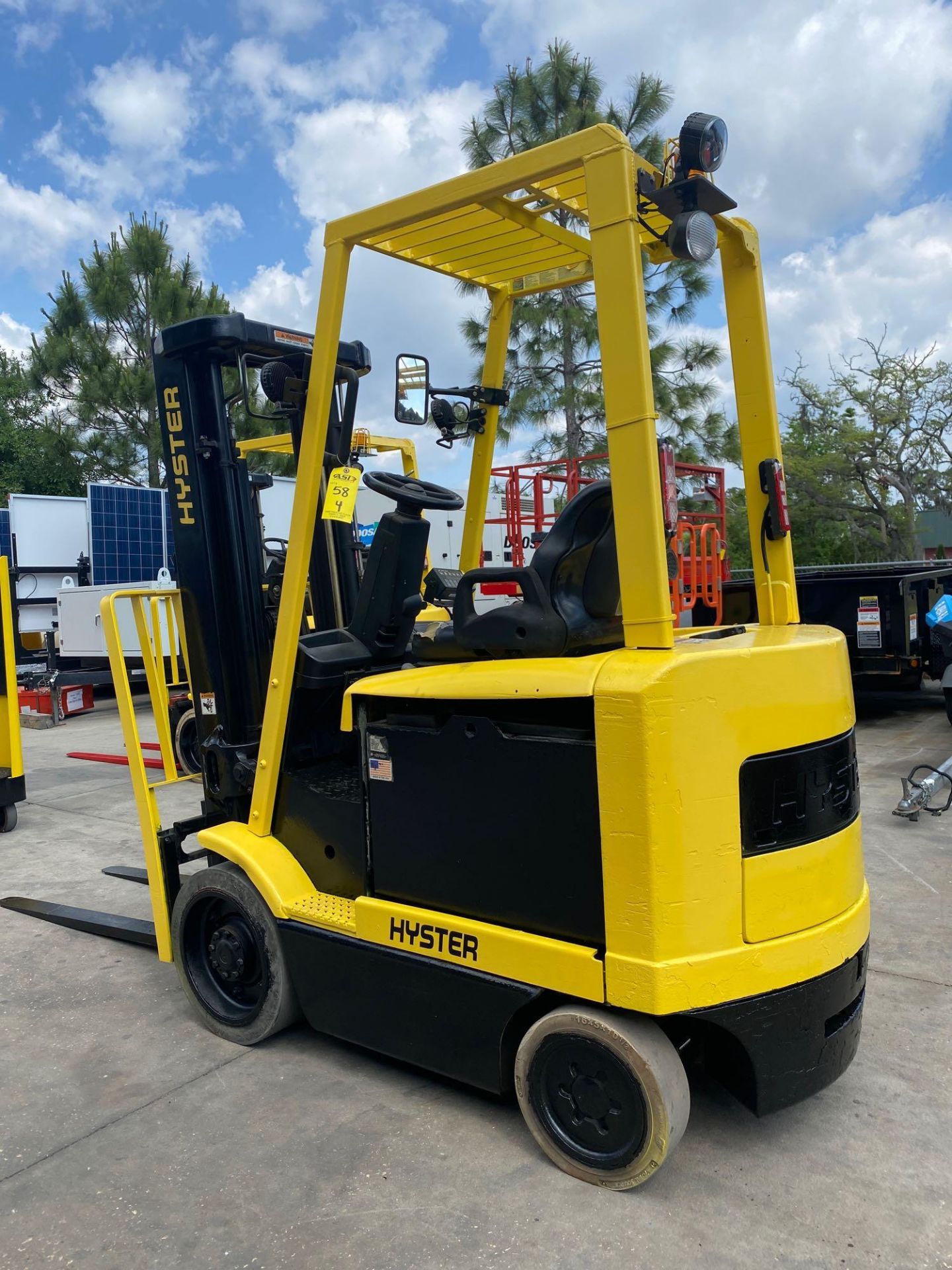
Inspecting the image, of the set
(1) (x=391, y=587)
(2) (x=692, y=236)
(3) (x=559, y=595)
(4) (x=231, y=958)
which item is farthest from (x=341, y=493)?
(4) (x=231, y=958)

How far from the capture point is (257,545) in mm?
4047

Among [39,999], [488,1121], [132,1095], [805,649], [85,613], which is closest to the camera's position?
[805,649]

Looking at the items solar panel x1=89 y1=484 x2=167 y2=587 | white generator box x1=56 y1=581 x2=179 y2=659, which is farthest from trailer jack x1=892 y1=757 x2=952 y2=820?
solar panel x1=89 y1=484 x2=167 y2=587

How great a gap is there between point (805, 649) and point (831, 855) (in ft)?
1.90

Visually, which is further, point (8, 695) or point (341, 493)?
point (8, 695)

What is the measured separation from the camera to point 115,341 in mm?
24906

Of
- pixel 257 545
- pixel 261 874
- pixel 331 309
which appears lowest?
A: pixel 261 874

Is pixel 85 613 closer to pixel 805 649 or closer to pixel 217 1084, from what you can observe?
pixel 217 1084

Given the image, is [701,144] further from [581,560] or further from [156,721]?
[156,721]

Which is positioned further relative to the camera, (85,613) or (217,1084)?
(85,613)

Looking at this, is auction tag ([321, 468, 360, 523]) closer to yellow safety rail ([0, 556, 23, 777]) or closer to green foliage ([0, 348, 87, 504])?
yellow safety rail ([0, 556, 23, 777])

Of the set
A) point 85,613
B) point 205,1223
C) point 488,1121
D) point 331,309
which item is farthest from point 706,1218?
point 85,613

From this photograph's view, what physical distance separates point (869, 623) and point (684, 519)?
2.56m

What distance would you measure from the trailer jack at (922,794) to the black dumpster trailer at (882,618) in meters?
2.90
